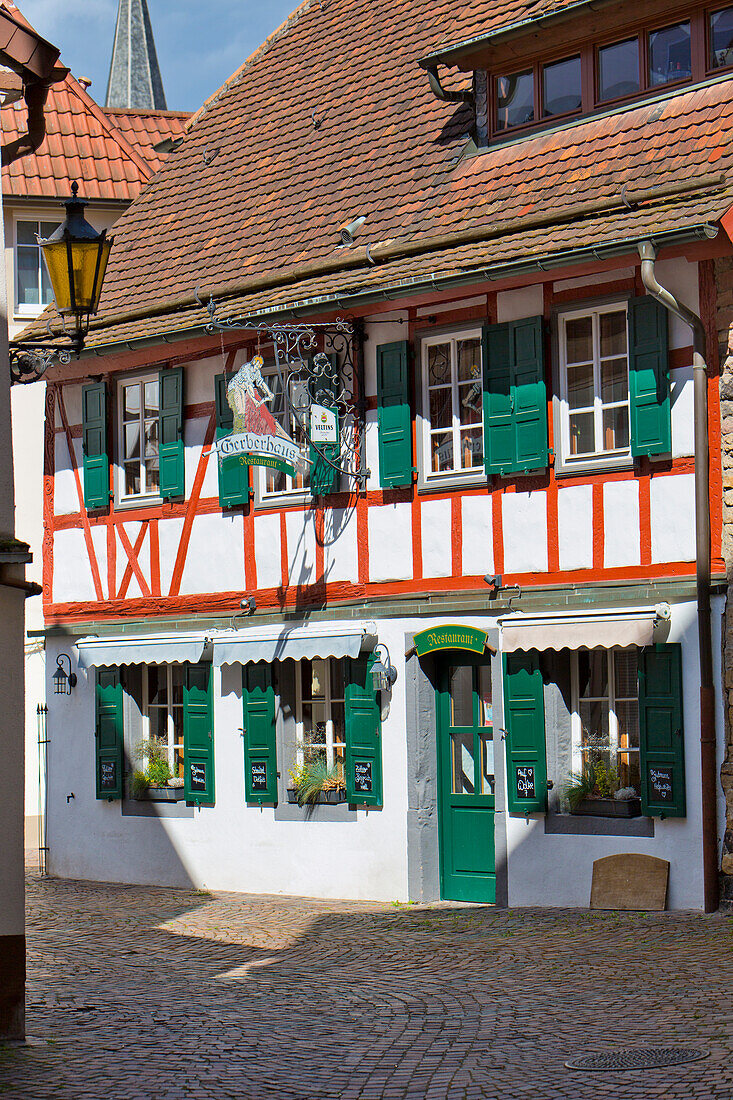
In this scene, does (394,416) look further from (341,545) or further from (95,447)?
(95,447)

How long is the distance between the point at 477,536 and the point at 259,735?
3.25m

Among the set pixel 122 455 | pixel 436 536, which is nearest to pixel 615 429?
pixel 436 536

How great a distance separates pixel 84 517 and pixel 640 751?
722 centimetres

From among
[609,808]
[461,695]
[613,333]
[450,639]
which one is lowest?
[609,808]

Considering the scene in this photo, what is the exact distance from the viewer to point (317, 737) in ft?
48.6

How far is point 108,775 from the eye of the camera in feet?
53.7

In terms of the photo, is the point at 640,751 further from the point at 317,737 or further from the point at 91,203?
the point at 91,203

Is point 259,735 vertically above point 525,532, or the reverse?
point 525,532

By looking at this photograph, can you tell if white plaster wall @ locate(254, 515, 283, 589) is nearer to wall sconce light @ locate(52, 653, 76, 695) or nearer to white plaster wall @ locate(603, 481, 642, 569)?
wall sconce light @ locate(52, 653, 76, 695)

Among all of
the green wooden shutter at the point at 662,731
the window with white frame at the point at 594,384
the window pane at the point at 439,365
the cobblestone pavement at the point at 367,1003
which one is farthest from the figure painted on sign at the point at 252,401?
the cobblestone pavement at the point at 367,1003

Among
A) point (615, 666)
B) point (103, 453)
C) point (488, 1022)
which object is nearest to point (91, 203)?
point (103, 453)

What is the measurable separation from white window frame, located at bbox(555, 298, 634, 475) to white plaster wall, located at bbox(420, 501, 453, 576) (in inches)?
49.5

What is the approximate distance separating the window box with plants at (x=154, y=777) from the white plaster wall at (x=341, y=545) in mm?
3088

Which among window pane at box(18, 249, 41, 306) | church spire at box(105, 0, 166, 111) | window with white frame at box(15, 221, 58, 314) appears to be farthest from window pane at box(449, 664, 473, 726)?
church spire at box(105, 0, 166, 111)
